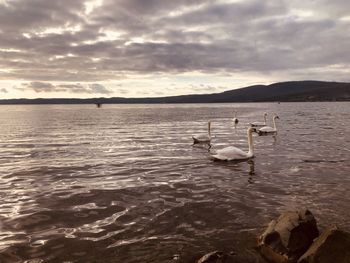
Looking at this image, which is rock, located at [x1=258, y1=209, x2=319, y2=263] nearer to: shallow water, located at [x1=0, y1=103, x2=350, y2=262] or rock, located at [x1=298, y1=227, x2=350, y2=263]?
shallow water, located at [x1=0, y1=103, x2=350, y2=262]

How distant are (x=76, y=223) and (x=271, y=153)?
15.1 metres

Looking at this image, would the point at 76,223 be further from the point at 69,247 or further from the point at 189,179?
the point at 189,179

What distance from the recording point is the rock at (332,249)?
721 centimetres

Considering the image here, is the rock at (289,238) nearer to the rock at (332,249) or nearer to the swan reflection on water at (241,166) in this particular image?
the rock at (332,249)

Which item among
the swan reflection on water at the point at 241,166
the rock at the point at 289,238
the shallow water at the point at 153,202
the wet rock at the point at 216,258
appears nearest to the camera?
the wet rock at the point at 216,258

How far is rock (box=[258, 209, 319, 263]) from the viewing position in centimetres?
805

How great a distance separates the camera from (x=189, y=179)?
15.8 metres

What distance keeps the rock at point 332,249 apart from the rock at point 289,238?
62 centimetres

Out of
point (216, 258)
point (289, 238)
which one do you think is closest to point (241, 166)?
point (289, 238)

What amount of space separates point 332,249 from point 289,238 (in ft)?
3.31

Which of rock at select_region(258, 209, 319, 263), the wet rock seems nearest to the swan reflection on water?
rock at select_region(258, 209, 319, 263)

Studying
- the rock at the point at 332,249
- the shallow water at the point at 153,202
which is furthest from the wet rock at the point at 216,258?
the rock at the point at 332,249

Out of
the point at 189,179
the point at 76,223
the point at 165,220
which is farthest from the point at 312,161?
the point at 76,223

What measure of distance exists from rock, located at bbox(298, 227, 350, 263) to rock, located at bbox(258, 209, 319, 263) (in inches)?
24.2
